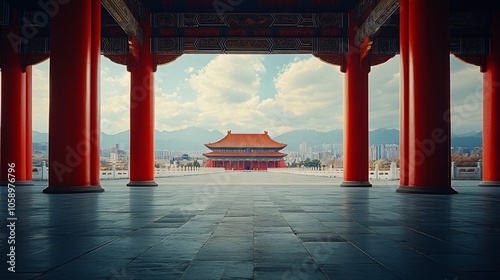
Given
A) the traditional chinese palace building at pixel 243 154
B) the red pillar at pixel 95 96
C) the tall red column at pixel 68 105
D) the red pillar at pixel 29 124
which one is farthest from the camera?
the traditional chinese palace building at pixel 243 154

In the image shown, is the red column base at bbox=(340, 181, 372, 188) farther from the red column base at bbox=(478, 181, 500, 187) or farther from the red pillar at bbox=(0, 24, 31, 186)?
the red pillar at bbox=(0, 24, 31, 186)

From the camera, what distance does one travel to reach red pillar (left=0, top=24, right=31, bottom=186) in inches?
623

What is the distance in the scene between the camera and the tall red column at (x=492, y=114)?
52.4 feet

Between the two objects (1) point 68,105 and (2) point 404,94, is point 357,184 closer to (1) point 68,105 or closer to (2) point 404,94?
(2) point 404,94

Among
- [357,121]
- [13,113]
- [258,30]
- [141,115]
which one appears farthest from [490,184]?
[13,113]

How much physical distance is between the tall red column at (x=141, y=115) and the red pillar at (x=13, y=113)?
13.6 ft

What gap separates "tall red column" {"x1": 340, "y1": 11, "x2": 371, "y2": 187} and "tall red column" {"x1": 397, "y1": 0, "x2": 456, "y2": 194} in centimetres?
498

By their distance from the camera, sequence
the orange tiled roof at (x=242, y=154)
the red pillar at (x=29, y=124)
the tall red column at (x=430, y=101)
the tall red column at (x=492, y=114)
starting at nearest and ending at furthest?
1. the tall red column at (x=430, y=101)
2. the tall red column at (x=492, y=114)
3. the red pillar at (x=29, y=124)
4. the orange tiled roof at (x=242, y=154)

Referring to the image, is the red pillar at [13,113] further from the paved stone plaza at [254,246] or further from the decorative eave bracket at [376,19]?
the decorative eave bracket at [376,19]

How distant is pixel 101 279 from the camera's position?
258 cm

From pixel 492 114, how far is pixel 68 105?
1516 cm

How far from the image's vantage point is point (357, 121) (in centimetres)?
1592

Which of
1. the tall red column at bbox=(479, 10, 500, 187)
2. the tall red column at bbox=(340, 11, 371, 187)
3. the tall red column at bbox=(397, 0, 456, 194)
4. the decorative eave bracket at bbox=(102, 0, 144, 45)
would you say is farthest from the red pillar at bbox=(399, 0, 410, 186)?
the decorative eave bracket at bbox=(102, 0, 144, 45)

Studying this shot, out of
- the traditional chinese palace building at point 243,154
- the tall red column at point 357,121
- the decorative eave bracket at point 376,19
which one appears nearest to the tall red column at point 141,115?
the tall red column at point 357,121
